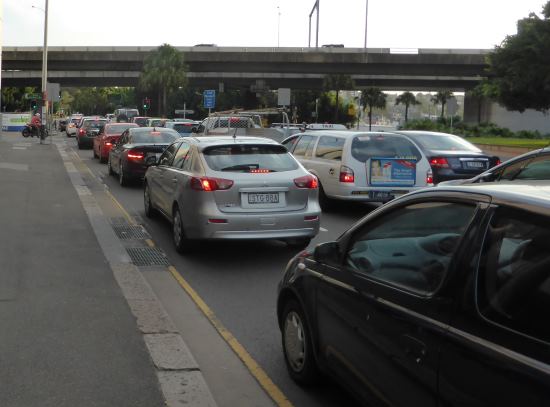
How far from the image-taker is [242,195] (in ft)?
26.4

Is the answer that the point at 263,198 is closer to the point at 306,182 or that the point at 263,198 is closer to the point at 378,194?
the point at 306,182

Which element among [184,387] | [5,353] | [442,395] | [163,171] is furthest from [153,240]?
[442,395]

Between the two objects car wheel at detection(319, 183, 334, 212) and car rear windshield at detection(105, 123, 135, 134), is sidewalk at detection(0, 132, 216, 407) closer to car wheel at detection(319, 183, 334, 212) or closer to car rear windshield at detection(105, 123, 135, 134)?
car wheel at detection(319, 183, 334, 212)

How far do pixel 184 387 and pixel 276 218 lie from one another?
3.89 meters

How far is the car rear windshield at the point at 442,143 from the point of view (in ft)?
48.4

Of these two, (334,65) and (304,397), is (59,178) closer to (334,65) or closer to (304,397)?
(304,397)

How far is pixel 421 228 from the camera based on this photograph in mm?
3527

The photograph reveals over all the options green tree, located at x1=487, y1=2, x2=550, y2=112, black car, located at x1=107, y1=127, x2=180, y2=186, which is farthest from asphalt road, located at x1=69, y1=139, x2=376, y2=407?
green tree, located at x1=487, y1=2, x2=550, y2=112

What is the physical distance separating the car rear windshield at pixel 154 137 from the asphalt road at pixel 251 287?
545 centimetres

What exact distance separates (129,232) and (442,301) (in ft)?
26.4

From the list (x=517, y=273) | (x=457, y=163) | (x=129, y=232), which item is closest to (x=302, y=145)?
(x=457, y=163)

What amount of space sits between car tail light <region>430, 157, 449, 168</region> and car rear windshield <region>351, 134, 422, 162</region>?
2.32 m

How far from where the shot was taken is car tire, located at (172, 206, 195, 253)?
8492 mm

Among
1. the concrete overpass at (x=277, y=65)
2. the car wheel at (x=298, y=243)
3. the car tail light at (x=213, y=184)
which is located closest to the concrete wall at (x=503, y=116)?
the concrete overpass at (x=277, y=65)
